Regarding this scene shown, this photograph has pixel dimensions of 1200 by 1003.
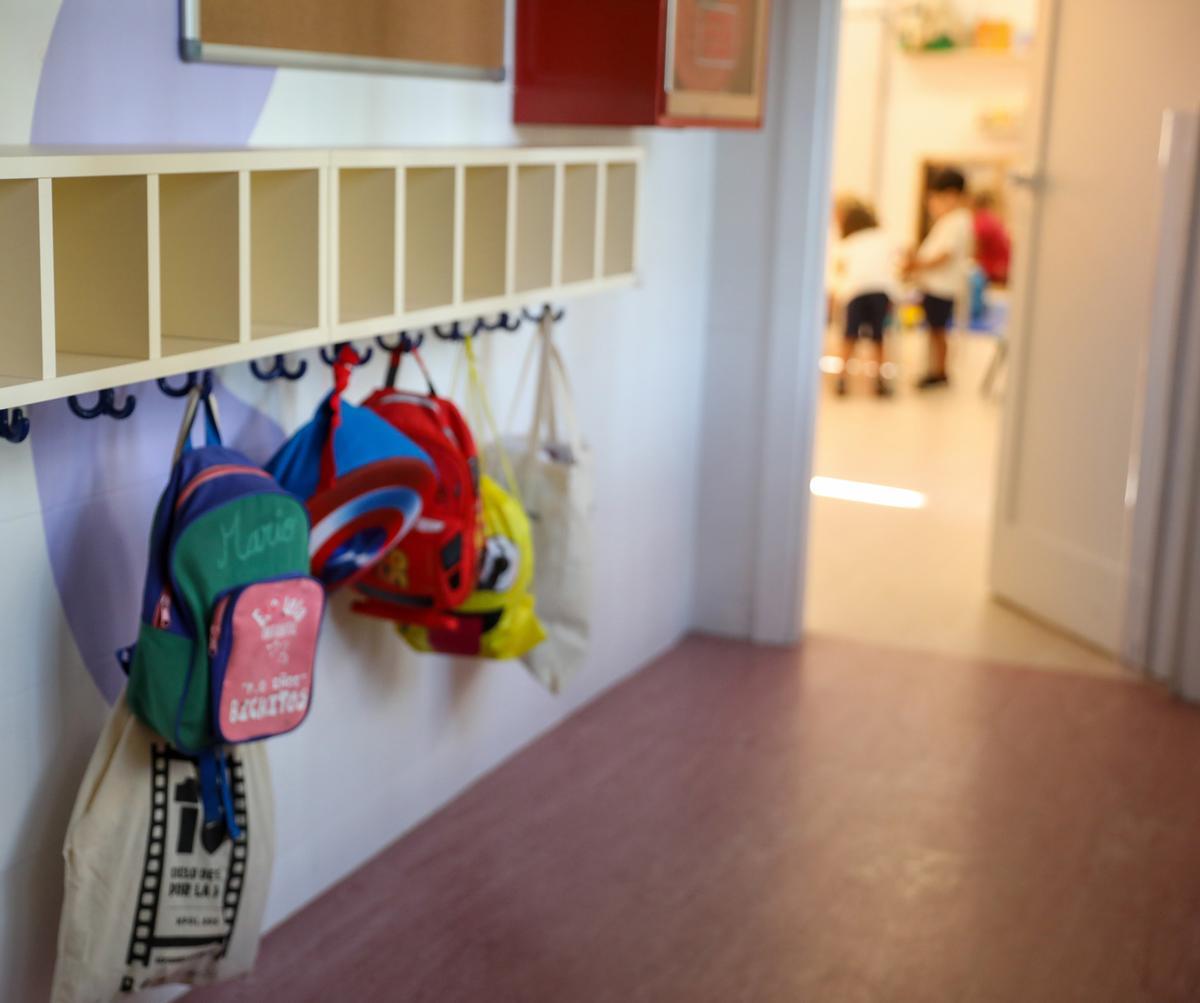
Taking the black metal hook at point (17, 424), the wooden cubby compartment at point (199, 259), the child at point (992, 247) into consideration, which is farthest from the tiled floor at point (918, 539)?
the black metal hook at point (17, 424)

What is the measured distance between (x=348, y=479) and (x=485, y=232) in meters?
0.57

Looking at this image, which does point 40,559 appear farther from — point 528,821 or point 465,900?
point 528,821

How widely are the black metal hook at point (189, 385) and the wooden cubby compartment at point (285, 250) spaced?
0.11 m

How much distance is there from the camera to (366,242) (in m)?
2.29

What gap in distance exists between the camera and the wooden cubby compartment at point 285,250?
2082 mm

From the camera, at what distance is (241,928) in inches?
84.9

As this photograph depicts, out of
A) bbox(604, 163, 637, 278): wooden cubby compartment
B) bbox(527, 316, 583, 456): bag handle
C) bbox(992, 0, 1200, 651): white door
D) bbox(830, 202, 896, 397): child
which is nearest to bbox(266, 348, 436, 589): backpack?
bbox(527, 316, 583, 456): bag handle

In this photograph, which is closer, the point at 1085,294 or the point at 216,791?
the point at 216,791

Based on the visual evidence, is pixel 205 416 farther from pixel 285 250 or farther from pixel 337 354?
pixel 337 354

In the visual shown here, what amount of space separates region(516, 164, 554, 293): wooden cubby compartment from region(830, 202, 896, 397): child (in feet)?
18.5

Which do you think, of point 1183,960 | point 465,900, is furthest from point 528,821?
point 1183,960

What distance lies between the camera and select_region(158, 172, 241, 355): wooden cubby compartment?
6.36ft

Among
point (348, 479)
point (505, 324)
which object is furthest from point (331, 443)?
point (505, 324)

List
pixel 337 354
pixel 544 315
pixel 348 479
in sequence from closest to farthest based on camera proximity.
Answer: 1. pixel 348 479
2. pixel 337 354
3. pixel 544 315
